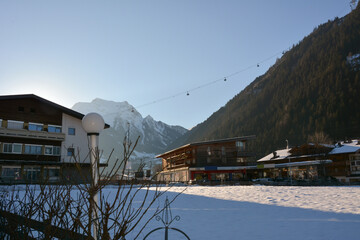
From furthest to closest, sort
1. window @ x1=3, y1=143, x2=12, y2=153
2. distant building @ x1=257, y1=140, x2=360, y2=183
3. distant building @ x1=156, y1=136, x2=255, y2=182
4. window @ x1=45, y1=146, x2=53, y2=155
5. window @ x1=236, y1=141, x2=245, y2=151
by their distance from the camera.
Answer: window @ x1=236, y1=141, x2=245, y2=151, distant building @ x1=156, y1=136, x2=255, y2=182, distant building @ x1=257, y1=140, x2=360, y2=183, window @ x1=45, y1=146, x2=53, y2=155, window @ x1=3, y1=143, x2=12, y2=153

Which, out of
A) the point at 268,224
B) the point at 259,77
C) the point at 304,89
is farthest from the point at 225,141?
the point at 259,77

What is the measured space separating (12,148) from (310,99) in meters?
101

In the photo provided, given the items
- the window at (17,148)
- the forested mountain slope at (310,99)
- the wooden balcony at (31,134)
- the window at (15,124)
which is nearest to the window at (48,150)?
the wooden balcony at (31,134)

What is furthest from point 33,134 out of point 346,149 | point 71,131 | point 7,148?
point 346,149

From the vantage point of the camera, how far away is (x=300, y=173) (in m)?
54.6

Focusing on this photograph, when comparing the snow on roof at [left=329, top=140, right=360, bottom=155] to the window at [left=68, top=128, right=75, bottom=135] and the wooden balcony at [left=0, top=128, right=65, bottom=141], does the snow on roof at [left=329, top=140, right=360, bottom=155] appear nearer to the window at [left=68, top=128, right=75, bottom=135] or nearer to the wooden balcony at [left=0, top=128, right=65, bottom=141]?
the window at [left=68, top=128, right=75, bottom=135]

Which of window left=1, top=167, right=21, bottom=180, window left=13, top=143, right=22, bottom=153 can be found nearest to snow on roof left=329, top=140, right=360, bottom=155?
window left=13, top=143, right=22, bottom=153

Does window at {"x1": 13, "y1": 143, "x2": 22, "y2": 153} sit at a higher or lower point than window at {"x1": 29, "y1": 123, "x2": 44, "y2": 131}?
lower

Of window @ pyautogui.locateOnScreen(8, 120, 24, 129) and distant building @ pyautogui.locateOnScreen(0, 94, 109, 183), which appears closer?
distant building @ pyautogui.locateOnScreen(0, 94, 109, 183)

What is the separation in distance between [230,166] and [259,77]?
459 ft

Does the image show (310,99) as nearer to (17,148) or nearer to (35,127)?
(35,127)

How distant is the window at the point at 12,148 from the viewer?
36131mm

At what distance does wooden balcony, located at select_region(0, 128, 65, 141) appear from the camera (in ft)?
117

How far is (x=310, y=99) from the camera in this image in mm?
109875
